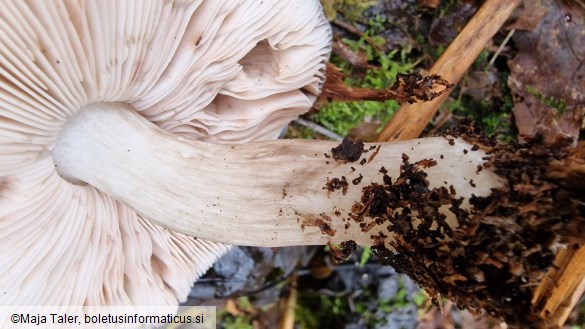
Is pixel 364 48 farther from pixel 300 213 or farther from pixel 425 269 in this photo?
pixel 425 269

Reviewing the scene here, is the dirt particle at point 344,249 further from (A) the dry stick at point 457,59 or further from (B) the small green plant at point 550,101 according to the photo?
(B) the small green plant at point 550,101

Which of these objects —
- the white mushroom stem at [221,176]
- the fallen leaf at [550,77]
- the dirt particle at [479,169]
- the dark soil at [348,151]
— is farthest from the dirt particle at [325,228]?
the fallen leaf at [550,77]

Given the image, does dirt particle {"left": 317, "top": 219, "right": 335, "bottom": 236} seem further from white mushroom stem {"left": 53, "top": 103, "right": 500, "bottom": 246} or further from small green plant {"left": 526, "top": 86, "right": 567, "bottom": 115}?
small green plant {"left": 526, "top": 86, "right": 567, "bottom": 115}

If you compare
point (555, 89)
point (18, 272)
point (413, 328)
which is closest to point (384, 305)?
point (413, 328)

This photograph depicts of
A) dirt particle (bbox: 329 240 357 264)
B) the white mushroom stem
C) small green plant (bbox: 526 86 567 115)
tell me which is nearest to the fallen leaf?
small green plant (bbox: 526 86 567 115)

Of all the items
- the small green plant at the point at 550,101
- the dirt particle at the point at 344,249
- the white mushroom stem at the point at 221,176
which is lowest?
the dirt particle at the point at 344,249
